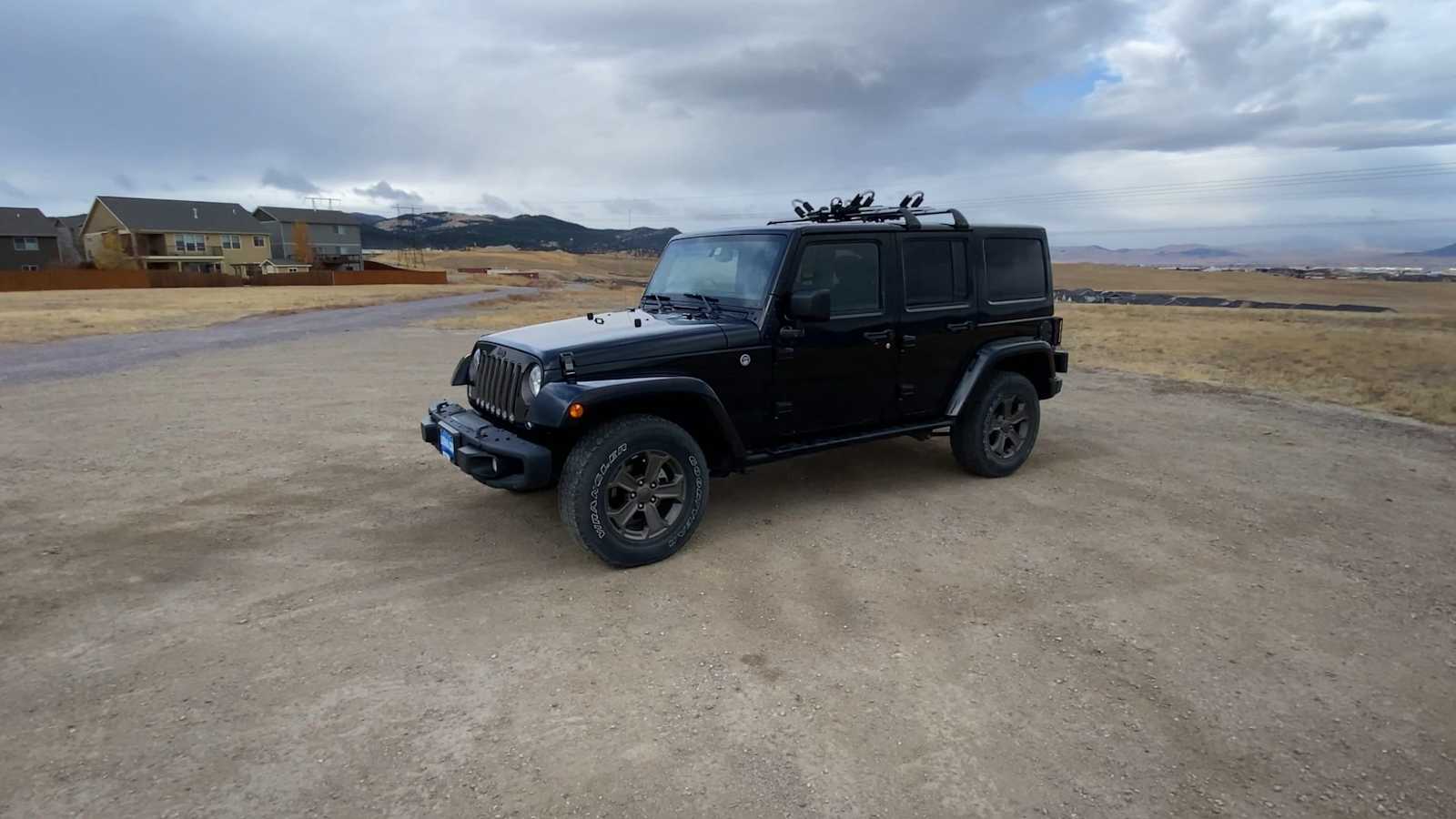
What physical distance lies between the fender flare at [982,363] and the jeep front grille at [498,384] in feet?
10.4

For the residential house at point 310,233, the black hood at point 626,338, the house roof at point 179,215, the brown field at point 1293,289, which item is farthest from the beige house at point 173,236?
the black hood at point 626,338

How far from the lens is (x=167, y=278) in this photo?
4925cm

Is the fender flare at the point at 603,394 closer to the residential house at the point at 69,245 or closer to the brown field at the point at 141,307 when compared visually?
the brown field at the point at 141,307

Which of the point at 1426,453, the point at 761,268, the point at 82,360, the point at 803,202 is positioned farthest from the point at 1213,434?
the point at 82,360

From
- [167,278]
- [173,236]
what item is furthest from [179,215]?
[167,278]

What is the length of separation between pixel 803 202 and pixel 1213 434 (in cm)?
475

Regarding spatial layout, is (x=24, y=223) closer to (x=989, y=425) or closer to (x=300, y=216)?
(x=300, y=216)

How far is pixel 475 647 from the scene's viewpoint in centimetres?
376

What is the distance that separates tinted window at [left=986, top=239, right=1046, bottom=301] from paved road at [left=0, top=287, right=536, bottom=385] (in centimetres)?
1303

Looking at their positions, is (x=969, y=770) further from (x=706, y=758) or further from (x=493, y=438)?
(x=493, y=438)

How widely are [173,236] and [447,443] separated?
7974 centimetres

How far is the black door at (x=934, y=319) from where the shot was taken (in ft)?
19.0

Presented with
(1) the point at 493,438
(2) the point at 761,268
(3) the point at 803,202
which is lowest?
(1) the point at 493,438

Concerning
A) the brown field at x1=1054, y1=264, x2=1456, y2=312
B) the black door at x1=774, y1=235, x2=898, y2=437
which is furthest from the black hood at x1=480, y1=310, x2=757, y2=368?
the brown field at x1=1054, y1=264, x2=1456, y2=312
